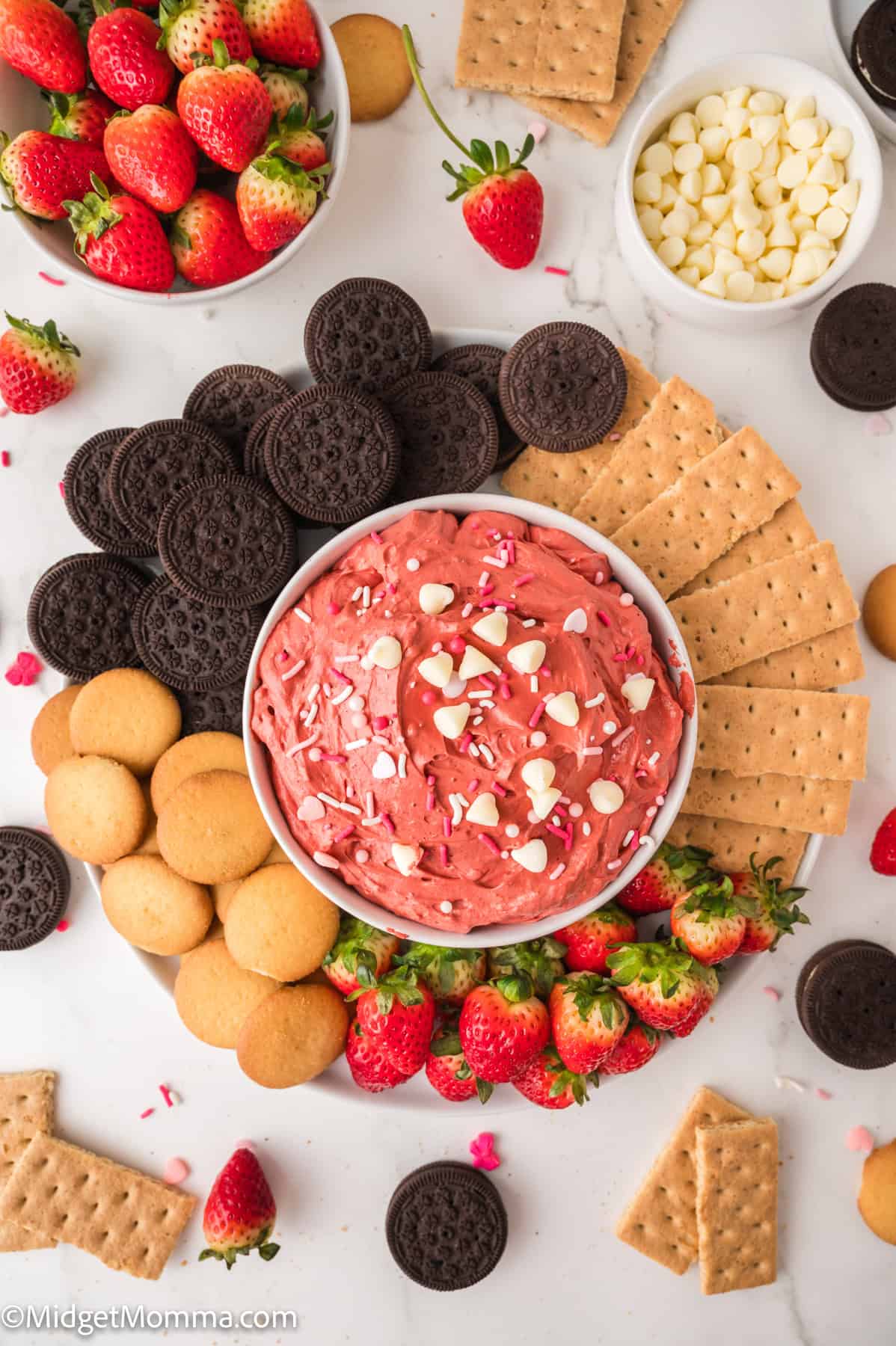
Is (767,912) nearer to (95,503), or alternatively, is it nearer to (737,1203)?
(737,1203)

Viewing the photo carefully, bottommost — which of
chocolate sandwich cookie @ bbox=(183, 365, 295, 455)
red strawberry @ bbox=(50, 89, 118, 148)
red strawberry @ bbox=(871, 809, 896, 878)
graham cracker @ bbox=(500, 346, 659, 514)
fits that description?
red strawberry @ bbox=(871, 809, 896, 878)

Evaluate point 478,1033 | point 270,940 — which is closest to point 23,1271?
point 270,940

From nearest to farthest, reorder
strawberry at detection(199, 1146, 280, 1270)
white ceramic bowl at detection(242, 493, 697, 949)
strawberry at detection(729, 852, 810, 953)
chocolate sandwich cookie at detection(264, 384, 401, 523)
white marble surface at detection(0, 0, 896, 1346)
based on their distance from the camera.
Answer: white ceramic bowl at detection(242, 493, 697, 949), chocolate sandwich cookie at detection(264, 384, 401, 523), strawberry at detection(729, 852, 810, 953), strawberry at detection(199, 1146, 280, 1270), white marble surface at detection(0, 0, 896, 1346)

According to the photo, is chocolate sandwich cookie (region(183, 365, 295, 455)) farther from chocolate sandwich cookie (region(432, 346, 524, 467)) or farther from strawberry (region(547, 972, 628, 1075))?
strawberry (region(547, 972, 628, 1075))

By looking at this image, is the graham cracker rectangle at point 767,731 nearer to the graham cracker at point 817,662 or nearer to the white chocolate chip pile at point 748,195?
the graham cracker at point 817,662

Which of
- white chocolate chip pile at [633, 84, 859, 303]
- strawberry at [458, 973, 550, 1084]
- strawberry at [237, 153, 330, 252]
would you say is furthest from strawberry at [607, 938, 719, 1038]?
strawberry at [237, 153, 330, 252]

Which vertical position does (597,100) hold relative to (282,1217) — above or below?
above

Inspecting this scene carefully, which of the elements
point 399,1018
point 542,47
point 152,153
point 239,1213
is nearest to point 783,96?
point 542,47

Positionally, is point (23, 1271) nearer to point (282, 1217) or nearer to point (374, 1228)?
point (282, 1217)
